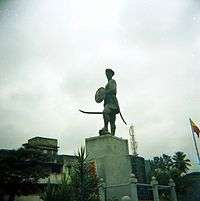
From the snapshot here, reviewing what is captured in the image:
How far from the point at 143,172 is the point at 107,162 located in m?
2.23

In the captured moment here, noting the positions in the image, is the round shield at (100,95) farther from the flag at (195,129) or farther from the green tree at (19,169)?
the green tree at (19,169)

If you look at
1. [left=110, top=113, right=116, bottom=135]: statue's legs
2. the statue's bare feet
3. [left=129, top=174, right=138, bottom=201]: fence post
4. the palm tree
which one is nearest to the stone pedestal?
the statue's bare feet

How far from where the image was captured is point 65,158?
4741cm

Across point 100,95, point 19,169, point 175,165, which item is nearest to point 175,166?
point 175,165

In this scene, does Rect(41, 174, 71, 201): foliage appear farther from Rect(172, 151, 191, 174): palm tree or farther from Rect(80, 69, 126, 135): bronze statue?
Rect(172, 151, 191, 174): palm tree

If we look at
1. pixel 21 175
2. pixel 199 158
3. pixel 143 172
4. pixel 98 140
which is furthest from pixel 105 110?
pixel 21 175

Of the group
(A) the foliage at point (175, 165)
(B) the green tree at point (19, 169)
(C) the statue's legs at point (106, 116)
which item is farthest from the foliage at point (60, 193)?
(A) the foliage at point (175, 165)

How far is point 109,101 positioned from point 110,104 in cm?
19

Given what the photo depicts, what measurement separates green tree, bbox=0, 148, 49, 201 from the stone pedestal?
83.2 ft

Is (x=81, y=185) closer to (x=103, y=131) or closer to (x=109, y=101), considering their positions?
(x=103, y=131)

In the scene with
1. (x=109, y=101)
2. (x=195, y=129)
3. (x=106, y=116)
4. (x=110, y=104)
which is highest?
(x=195, y=129)

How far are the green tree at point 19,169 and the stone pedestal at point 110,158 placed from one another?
83.2ft

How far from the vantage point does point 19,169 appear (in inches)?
1564

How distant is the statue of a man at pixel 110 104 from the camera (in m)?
14.9
